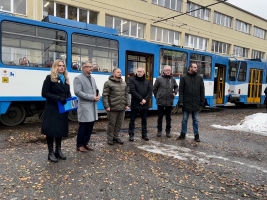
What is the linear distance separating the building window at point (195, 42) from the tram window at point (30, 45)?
20.9 meters

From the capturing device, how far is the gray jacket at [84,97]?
4883 millimetres

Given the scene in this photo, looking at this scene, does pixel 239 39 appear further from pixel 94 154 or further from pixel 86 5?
pixel 94 154

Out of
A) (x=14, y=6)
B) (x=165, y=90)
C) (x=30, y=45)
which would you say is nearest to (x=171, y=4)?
(x=14, y=6)

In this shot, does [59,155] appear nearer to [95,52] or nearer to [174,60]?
[95,52]

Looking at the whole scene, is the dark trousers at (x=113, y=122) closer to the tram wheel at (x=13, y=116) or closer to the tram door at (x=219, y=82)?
the tram wheel at (x=13, y=116)

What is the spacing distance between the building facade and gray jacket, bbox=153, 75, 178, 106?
8843 millimetres

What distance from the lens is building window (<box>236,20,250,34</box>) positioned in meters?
33.6

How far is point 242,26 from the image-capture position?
112 ft

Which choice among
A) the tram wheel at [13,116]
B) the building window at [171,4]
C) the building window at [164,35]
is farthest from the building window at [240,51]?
the tram wheel at [13,116]

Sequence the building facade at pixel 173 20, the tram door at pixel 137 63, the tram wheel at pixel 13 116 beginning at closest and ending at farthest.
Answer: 1. the tram wheel at pixel 13 116
2. the tram door at pixel 137 63
3. the building facade at pixel 173 20

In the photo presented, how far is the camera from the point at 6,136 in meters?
6.49

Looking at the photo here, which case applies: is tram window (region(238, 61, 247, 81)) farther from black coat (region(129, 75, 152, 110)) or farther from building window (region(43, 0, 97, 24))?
black coat (region(129, 75, 152, 110))

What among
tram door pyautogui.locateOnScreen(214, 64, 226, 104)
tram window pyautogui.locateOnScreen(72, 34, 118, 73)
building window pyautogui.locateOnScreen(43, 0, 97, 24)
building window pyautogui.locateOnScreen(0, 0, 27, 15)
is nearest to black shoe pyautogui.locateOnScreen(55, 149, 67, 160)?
tram window pyautogui.locateOnScreen(72, 34, 118, 73)

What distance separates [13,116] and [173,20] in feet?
67.9
